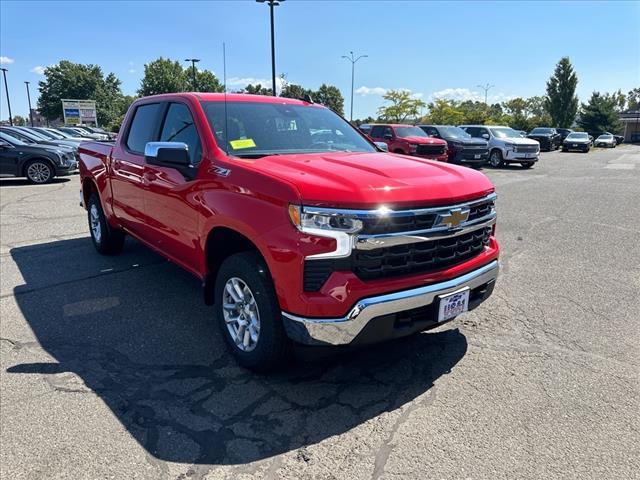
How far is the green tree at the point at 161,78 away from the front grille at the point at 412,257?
65194 mm

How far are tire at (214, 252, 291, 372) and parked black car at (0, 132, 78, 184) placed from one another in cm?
1317

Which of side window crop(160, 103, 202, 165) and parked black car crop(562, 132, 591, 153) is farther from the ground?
side window crop(160, 103, 202, 165)

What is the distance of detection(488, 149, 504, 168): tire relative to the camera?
70.1 ft

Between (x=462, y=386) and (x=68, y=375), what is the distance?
2.77m

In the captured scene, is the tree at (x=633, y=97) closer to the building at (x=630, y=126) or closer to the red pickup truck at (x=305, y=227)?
the building at (x=630, y=126)

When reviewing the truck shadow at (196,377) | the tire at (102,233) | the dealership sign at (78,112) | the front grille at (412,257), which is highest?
the dealership sign at (78,112)

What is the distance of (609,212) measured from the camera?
9.54m

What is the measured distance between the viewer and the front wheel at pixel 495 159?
2138 cm

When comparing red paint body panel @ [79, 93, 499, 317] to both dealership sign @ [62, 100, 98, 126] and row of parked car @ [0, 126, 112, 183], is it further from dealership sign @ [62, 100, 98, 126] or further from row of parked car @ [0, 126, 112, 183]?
dealership sign @ [62, 100, 98, 126]

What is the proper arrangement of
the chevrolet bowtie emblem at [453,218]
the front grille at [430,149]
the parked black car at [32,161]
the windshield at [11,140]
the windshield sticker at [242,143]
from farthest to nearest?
the front grille at [430,149] < the windshield at [11,140] < the parked black car at [32,161] < the windshield sticker at [242,143] < the chevrolet bowtie emblem at [453,218]

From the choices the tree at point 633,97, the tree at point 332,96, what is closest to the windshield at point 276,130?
the tree at point 332,96

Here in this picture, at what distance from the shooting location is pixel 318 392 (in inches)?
124

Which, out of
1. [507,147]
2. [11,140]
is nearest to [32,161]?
[11,140]

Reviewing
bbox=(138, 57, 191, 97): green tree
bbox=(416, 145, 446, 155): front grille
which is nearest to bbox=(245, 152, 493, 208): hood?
bbox=(416, 145, 446, 155): front grille
